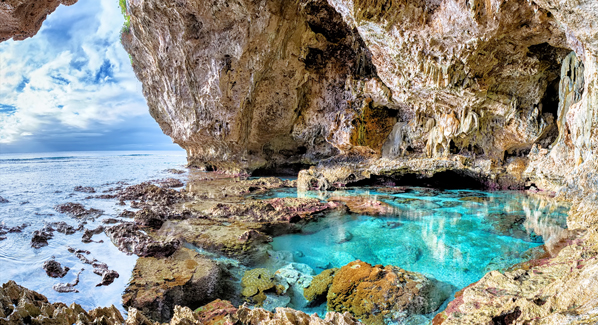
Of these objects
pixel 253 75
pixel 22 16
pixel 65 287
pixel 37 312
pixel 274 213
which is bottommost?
pixel 65 287

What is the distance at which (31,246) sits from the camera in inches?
212

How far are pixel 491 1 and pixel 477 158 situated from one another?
7661mm

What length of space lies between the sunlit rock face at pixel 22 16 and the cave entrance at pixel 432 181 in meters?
12.4

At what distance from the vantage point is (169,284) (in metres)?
3.66

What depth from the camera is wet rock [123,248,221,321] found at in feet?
10.8

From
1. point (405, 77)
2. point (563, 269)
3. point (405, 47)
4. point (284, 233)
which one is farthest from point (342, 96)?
point (563, 269)

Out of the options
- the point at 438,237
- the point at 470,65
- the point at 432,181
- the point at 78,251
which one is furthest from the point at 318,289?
the point at 432,181

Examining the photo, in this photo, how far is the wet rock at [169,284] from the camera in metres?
3.30

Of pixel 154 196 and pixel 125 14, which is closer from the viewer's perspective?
pixel 154 196

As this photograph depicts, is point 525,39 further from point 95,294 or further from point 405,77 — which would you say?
point 95,294

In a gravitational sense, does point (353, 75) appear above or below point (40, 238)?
above

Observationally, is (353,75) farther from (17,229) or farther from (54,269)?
(17,229)

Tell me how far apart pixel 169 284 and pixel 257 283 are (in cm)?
122

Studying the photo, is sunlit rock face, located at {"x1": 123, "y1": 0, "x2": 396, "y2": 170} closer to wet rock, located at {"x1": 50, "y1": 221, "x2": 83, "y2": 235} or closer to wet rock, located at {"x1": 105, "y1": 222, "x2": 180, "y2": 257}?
wet rock, located at {"x1": 50, "y1": 221, "x2": 83, "y2": 235}
